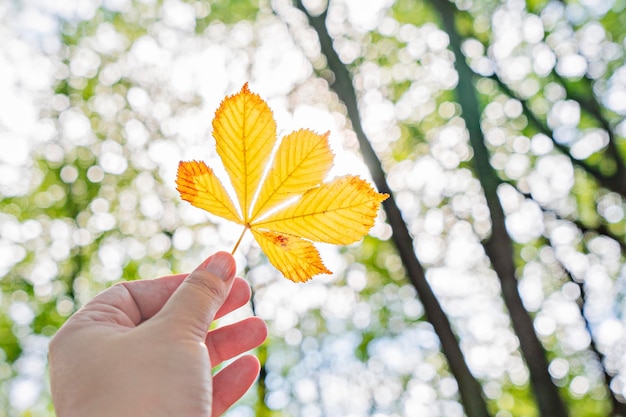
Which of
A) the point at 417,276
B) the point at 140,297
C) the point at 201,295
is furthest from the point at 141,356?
the point at 417,276

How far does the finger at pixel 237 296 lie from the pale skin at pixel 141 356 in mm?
161

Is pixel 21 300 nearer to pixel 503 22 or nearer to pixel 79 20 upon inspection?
pixel 79 20

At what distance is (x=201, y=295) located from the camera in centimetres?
83

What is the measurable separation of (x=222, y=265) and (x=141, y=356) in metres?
0.22

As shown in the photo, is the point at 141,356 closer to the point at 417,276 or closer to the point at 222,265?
the point at 222,265

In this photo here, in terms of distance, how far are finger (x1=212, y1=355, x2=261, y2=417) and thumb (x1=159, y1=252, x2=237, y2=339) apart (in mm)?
295

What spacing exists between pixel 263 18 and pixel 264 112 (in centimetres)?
497

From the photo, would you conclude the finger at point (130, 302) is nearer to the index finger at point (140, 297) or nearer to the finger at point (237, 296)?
the index finger at point (140, 297)

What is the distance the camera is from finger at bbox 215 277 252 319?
3.46 ft

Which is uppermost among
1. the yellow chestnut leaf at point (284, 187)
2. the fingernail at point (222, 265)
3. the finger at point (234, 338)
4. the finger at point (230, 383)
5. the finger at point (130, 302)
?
the yellow chestnut leaf at point (284, 187)

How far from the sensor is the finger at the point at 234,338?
3.70ft

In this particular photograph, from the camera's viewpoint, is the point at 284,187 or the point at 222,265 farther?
the point at 222,265

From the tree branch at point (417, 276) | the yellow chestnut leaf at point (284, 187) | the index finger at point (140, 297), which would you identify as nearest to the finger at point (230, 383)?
the index finger at point (140, 297)

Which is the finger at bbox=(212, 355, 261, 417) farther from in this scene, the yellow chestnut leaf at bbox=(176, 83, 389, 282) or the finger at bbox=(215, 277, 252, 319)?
the yellow chestnut leaf at bbox=(176, 83, 389, 282)
